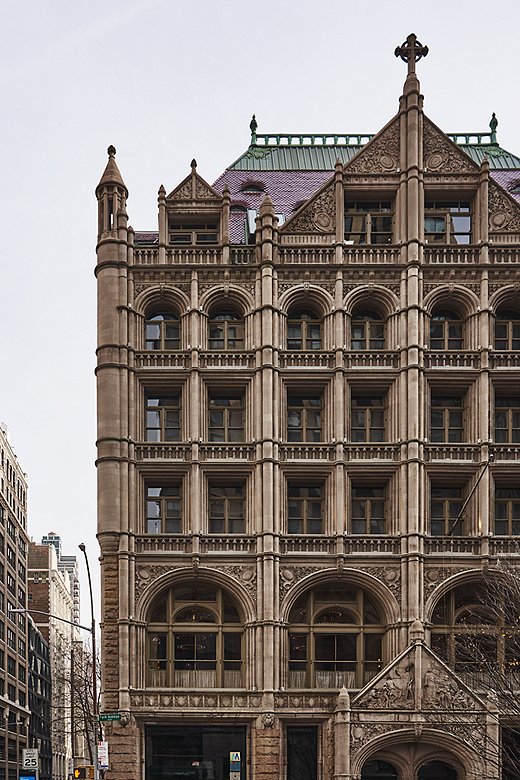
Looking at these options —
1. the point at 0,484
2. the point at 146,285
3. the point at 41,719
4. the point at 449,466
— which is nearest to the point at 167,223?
the point at 146,285

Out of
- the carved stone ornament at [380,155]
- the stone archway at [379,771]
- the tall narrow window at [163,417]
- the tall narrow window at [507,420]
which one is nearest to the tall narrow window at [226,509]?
the tall narrow window at [163,417]

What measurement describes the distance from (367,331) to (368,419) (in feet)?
13.1

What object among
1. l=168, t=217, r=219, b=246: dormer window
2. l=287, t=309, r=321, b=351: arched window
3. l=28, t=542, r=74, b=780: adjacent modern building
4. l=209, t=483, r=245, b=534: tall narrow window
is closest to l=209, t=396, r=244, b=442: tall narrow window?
l=209, t=483, r=245, b=534: tall narrow window

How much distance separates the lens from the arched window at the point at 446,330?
157 ft

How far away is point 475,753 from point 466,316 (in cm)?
1858

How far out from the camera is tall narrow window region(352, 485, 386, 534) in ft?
153

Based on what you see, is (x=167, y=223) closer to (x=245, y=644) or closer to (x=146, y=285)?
(x=146, y=285)

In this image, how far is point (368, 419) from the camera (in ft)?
155

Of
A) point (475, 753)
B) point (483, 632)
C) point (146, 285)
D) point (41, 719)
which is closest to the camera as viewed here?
point (475, 753)

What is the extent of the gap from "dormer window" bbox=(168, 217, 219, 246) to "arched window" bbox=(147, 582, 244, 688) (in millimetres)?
15796

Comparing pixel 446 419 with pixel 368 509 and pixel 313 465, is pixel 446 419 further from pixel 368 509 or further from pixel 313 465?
pixel 313 465

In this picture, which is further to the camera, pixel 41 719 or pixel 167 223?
pixel 41 719

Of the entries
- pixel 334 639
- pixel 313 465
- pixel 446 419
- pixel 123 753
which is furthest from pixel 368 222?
pixel 123 753

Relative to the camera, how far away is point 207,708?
43.5 m
